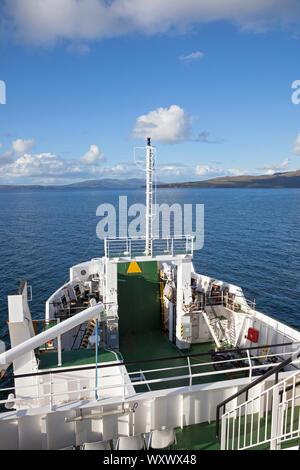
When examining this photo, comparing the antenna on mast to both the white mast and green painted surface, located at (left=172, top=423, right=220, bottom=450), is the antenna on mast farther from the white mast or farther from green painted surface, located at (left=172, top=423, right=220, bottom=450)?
green painted surface, located at (left=172, top=423, right=220, bottom=450)

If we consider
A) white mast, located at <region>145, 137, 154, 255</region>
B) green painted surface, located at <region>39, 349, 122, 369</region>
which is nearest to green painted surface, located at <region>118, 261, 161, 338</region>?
white mast, located at <region>145, 137, 154, 255</region>

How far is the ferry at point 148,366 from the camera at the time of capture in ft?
26.3

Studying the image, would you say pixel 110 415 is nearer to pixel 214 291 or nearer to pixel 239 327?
pixel 239 327

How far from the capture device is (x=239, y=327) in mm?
17047

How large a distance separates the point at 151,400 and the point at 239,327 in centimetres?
954

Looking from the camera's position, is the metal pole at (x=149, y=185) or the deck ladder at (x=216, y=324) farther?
the deck ladder at (x=216, y=324)

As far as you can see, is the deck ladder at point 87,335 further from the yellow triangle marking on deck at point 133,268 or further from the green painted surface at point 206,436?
the green painted surface at point 206,436

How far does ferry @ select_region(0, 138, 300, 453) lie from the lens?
26.3 feet

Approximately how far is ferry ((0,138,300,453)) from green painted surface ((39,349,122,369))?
38 mm

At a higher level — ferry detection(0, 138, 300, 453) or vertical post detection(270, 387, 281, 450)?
vertical post detection(270, 387, 281, 450)

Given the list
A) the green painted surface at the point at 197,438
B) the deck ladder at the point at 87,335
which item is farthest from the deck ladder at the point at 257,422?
the deck ladder at the point at 87,335

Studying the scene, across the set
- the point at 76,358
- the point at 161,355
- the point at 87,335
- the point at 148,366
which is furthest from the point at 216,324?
the point at 76,358

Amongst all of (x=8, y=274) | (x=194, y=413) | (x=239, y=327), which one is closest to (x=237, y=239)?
(x=8, y=274)

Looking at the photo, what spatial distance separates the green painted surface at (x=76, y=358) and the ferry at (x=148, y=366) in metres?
0.04
